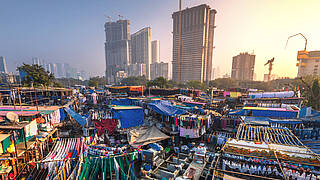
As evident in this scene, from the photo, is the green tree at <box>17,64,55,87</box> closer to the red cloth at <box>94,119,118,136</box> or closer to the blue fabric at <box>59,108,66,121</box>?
the blue fabric at <box>59,108,66,121</box>

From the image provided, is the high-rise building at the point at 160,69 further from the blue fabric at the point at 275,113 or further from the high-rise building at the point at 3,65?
the blue fabric at the point at 275,113

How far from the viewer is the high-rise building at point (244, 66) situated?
107 meters

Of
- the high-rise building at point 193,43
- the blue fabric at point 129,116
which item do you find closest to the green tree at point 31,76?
the blue fabric at point 129,116

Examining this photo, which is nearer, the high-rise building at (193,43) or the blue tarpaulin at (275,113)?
the blue tarpaulin at (275,113)

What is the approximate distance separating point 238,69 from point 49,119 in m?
125

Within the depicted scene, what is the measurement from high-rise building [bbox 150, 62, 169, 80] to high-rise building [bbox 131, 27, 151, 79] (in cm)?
808

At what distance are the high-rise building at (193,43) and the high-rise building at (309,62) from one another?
47543mm

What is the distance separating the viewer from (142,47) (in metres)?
163

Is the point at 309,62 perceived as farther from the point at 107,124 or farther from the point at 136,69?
the point at 136,69

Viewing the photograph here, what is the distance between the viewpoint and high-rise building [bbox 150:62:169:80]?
538 ft

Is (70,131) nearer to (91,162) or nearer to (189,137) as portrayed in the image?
(91,162)

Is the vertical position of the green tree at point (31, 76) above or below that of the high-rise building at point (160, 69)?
below

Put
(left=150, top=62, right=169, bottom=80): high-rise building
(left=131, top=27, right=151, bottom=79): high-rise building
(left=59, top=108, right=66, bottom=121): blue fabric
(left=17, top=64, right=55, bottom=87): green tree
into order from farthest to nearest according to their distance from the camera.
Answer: (left=150, top=62, right=169, bottom=80): high-rise building < (left=131, top=27, right=151, bottom=79): high-rise building < (left=17, top=64, right=55, bottom=87): green tree < (left=59, top=108, right=66, bottom=121): blue fabric

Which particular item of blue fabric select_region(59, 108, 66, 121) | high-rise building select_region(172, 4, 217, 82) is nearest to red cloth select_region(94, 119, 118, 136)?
blue fabric select_region(59, 108, 66, 121)
